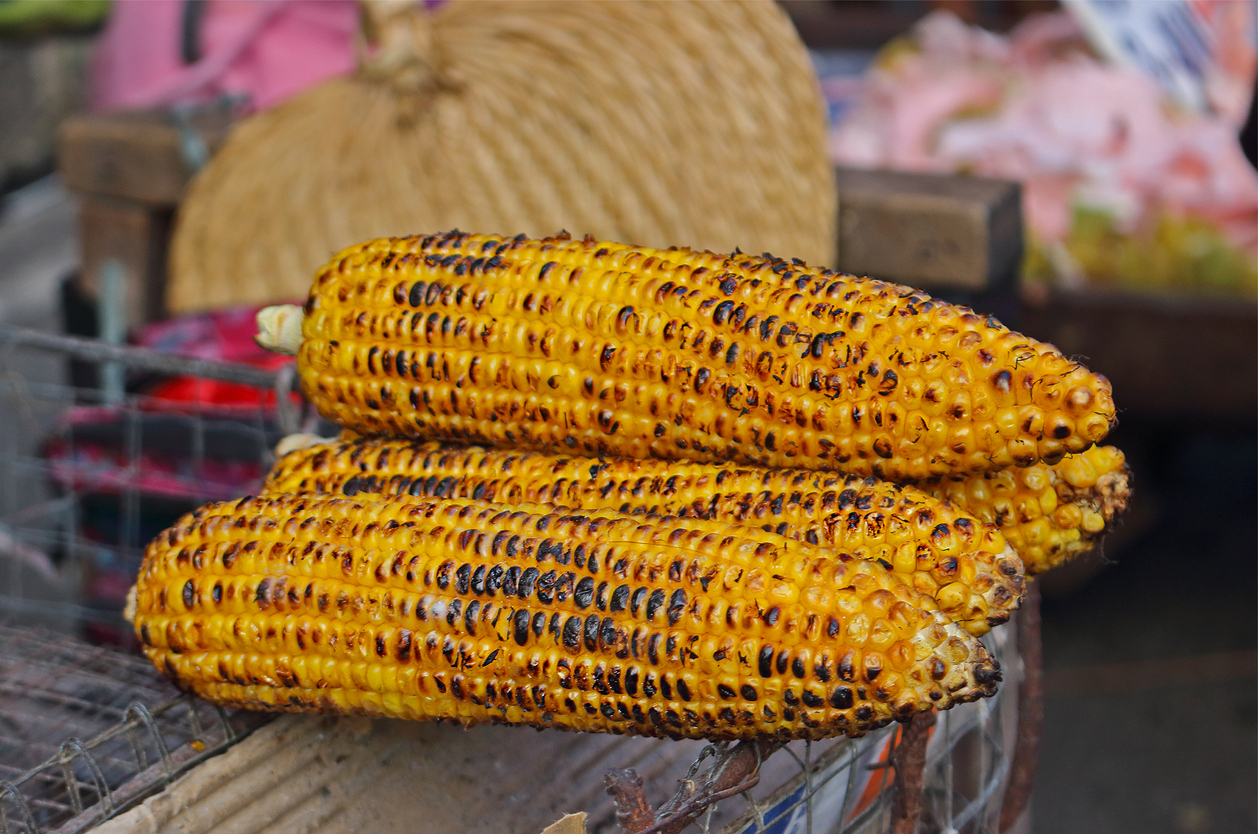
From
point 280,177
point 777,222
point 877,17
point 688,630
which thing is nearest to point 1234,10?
point 877,17

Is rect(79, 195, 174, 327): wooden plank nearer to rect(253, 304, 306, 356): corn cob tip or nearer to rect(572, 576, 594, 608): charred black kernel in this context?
rect(253, 304, 306, 356): corn cob tip

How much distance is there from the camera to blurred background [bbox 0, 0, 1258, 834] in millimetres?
1828

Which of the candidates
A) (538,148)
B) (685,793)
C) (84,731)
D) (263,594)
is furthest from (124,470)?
(685,793)

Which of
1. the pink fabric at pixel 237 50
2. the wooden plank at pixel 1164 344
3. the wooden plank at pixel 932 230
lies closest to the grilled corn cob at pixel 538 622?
the wooden plank at pixel 932 230

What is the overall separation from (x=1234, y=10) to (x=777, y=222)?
2.35 meters

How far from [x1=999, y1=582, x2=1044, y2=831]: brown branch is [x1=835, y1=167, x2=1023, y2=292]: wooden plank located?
3.02 feet

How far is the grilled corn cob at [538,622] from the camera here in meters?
0.74

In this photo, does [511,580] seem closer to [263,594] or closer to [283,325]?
[263,594]

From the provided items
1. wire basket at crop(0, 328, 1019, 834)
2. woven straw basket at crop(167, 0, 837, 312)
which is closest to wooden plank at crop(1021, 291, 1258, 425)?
woven straw basket at crop(167, 0, 837, 312)

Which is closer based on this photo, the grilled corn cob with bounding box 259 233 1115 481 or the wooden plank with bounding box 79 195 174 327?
the grilled corn cob with bounding box 259 233 1115 481

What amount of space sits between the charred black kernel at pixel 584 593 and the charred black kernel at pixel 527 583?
0.04 metres

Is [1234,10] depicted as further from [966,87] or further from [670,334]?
[670,334]

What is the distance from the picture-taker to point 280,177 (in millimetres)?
2049

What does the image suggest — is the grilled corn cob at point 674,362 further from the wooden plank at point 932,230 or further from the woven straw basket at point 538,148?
the wooden plank at point 932,230
